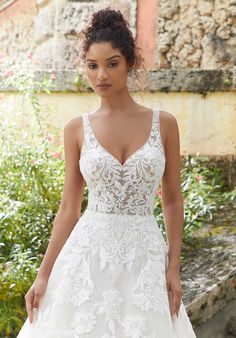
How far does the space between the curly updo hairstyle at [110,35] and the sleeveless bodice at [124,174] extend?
23 cm

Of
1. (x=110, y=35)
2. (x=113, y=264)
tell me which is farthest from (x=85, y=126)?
(x=113, y=264)

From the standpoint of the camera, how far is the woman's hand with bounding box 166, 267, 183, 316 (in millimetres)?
2215

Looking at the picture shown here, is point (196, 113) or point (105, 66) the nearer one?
point (105, 66)

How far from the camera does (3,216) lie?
3938 millimetres

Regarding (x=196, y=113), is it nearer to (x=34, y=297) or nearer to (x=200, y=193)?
(x=200, y=193)

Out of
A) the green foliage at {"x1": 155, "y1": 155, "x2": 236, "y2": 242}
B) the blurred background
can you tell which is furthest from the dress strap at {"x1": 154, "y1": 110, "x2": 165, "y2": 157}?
the green foliage at {"x1": 155, "y1": 155, "x2": 236, "y2": 242}

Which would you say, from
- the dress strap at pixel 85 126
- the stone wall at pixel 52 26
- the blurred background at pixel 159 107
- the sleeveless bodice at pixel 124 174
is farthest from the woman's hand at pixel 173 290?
the stone wall at pixel 52 26

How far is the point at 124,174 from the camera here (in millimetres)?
2275

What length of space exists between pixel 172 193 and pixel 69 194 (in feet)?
1.21

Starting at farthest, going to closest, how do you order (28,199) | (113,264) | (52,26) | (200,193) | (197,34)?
(52,26), (197,34), (200,193), (28,199), (113,264)

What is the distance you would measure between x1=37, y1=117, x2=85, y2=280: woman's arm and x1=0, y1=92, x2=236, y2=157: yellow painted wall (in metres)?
2.75

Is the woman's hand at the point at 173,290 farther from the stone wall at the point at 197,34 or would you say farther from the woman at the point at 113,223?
the stone wall at the point at 197,34

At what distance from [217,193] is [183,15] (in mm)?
1701

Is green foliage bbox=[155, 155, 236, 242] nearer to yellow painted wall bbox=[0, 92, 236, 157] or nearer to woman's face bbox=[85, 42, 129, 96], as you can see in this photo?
yellow painted wall bbox=[0, 92, 236, 157]
